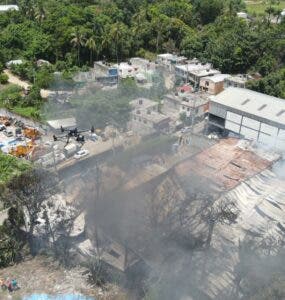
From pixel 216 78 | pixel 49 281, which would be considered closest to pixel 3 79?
pixel 216 78

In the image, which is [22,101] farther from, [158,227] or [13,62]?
[158,227]

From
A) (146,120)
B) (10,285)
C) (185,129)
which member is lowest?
(10,285)

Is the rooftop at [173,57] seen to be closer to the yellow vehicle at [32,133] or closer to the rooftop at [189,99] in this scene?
the rooftop at [189,99]

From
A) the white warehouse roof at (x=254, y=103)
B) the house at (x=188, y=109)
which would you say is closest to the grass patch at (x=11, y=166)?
the house at (x=188, y=109)

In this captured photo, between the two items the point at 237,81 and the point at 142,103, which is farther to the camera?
the point at 237,81

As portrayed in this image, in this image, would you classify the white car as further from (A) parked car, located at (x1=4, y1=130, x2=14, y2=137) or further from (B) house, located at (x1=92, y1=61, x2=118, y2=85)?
(B) house, located at (x1=92, y1=61, x2=118, y2=85)

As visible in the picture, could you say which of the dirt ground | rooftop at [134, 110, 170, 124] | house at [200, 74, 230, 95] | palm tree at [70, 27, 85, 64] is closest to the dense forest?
palm tree at [70, 27, 85, 64]

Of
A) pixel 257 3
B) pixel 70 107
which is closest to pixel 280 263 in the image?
pixel 70 107

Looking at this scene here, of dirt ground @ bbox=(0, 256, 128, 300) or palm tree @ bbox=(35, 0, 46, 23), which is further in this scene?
palm tree @ bbox=(35, 0, 46, 23)
